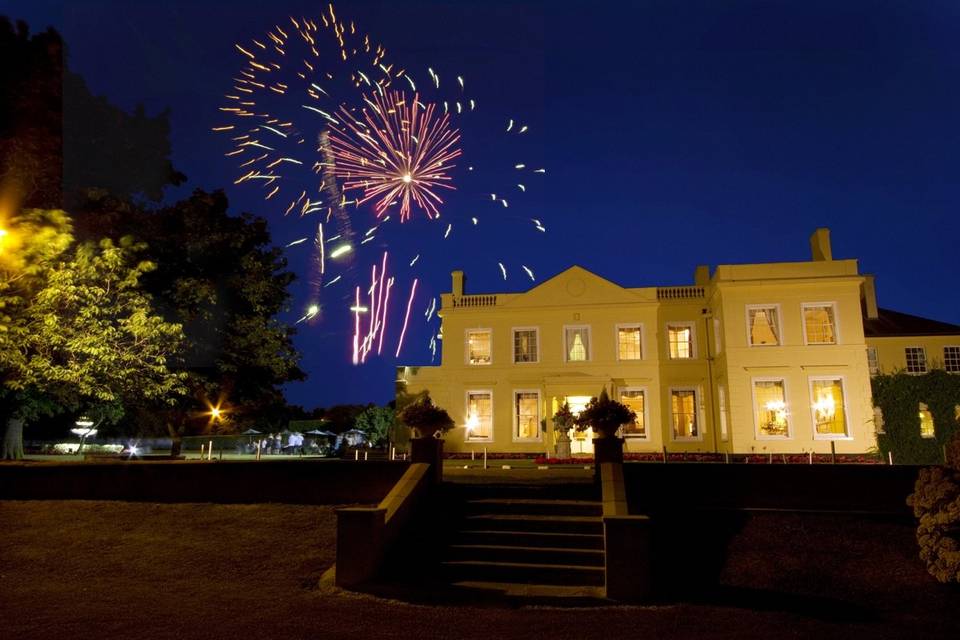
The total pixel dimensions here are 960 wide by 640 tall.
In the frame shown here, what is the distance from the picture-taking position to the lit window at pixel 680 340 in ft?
91.6

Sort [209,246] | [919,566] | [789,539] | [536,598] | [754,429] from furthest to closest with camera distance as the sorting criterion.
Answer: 1. [754,429]
2. [209,246]
3. [789,539]
4. [919,566]
5. [536,598]

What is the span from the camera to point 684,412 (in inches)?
1081

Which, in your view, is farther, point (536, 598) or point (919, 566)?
point (919, 566)

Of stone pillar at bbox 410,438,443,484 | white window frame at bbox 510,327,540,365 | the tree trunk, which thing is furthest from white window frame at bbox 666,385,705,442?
the tree trunk

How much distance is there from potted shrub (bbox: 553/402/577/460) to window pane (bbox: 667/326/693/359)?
501 centimetres

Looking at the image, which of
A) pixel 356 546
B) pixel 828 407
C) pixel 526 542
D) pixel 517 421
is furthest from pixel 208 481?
pixel 828 407

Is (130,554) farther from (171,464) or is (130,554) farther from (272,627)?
(272,627)

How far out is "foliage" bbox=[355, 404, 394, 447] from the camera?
48.0 m

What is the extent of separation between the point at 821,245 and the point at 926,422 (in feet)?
25.2

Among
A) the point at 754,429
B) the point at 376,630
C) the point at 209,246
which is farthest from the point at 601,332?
the point at 376,630

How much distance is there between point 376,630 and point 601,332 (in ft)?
73.4

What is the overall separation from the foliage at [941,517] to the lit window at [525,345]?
1967 cm

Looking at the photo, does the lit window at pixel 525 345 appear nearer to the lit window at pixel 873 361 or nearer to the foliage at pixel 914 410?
the foliage at pixel 914 410

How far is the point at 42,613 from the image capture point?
24.3 feet
